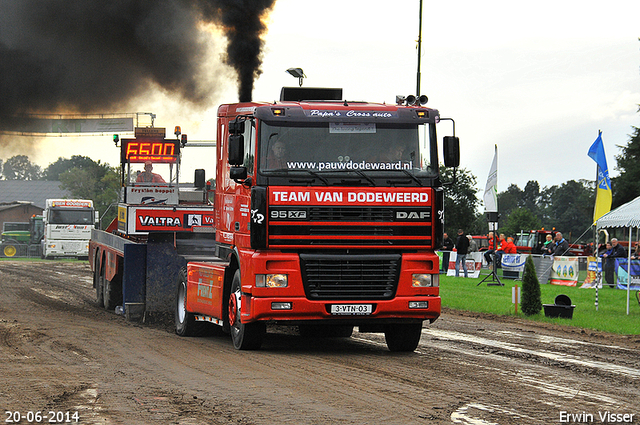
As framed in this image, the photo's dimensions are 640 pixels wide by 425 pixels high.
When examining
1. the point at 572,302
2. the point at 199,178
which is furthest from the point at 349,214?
the point at 572,302

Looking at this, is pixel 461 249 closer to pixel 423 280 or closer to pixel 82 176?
pixel 423 280

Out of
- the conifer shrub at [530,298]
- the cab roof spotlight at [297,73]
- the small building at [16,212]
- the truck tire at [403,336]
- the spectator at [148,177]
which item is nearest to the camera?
the truck tire at [403,336]

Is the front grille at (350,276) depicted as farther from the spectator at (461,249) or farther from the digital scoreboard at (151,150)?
the spectator at (461,249)

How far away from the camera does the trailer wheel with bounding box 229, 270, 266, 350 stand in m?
11.1

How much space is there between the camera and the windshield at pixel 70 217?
144 feet

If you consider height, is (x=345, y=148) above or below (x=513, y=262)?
above

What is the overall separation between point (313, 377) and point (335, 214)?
7.92 ft

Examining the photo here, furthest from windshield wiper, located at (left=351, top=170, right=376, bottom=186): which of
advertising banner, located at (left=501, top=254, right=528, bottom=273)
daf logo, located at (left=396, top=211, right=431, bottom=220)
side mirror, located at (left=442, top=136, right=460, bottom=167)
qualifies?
advertising banner, located at (left=501, top=254, right=528, bottom=273)

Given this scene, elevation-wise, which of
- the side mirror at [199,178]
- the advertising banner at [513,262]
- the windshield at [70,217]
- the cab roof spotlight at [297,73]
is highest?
the cab roof spotlight at [297,73]

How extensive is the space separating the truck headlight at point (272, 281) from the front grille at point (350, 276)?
25 cm

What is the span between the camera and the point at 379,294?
10.8 m

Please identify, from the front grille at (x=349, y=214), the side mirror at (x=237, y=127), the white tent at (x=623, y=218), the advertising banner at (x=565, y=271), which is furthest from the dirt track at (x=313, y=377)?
the advertising banner at (x=565, y=271)

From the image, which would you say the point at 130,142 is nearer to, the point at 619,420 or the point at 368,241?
the point at 368,241

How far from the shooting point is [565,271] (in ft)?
90.7
